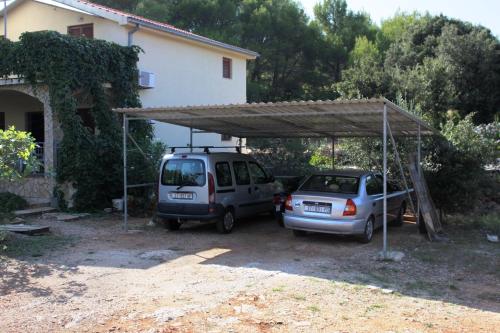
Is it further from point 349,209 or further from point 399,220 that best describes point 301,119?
point 399,220

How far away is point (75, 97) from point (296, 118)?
282 inches

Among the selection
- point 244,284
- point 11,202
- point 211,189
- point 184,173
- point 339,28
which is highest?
point 339,28

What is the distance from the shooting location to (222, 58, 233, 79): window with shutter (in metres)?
22.3

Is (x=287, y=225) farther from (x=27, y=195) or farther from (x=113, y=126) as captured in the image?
(x=27, y=195)

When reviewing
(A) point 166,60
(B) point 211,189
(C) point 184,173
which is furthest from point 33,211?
(A) point 166,60

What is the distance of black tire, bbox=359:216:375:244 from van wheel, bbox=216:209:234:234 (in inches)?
109

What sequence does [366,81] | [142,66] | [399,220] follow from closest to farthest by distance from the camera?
[399,220] < [142,66] < [366,81]

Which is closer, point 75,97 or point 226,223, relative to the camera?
point 226,223

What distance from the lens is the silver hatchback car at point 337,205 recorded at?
9.61 meters

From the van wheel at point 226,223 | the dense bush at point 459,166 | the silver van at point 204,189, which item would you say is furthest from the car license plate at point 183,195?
the dense bush at point 459,166

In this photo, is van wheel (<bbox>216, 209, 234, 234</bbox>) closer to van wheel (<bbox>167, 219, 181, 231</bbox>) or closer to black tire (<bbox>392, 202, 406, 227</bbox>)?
van wheel (<bbox>167, 219, 181, 231</bbox>)

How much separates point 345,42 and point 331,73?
272 cm

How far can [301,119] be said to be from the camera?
37.2 feet

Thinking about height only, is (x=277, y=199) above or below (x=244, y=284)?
above
